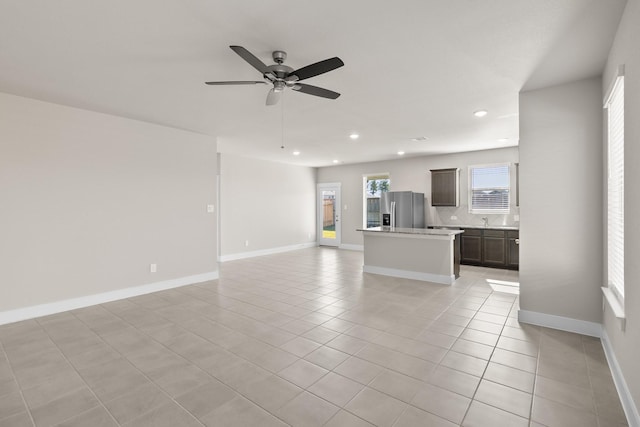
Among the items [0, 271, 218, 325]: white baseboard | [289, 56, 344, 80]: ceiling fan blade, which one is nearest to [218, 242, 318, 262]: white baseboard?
[0, 271, 218, 325]: white baseboard

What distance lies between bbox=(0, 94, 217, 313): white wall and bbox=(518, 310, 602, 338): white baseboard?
16.5 feet

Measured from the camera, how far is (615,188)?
8.66 feet

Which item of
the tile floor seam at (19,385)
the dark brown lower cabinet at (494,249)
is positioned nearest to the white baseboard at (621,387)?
the tile floor seam at (19,385)

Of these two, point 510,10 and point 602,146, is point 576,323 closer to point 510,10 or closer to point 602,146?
point 602,146

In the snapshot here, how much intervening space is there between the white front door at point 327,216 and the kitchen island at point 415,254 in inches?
155

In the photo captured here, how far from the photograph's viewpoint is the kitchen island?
539 centimetres

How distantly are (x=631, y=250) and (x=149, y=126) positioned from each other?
5.80 meters

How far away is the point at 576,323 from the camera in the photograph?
3.26 metres

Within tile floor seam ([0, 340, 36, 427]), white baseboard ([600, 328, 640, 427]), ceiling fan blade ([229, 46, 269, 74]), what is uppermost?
ceiling fan blade ([229, 46, 269, 74])

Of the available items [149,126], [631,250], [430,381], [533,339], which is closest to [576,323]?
[533,339]

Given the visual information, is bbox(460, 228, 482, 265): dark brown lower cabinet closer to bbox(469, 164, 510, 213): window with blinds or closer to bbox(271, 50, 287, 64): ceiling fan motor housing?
bbox(469, 164, 510, 213): window with blinds

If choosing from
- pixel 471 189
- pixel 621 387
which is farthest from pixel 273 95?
pixel 471 189

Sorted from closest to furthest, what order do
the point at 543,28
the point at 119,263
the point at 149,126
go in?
the point at 543,28
the point at 119,263
the point at 149,126

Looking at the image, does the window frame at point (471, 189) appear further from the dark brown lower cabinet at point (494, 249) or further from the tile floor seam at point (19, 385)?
the tile floor seam at point (19, 385)
